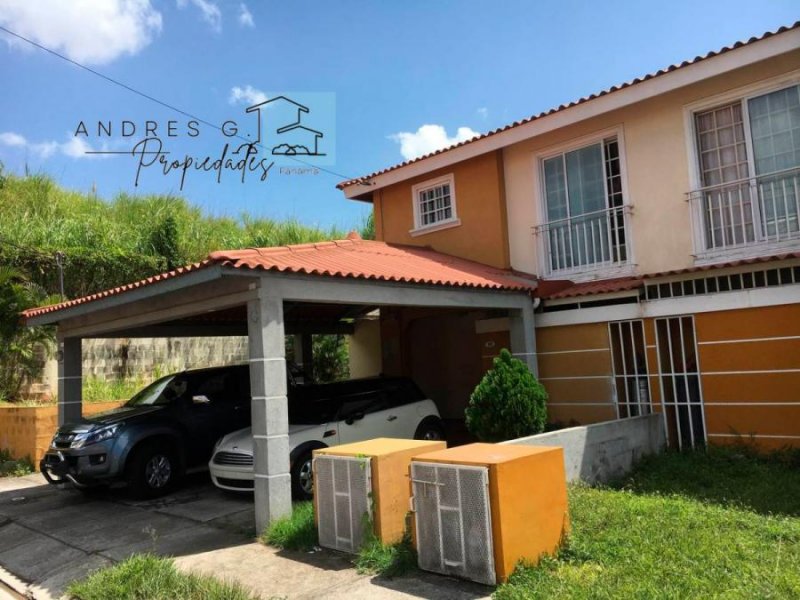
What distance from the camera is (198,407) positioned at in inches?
385

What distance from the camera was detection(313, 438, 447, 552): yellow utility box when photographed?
5566 mm

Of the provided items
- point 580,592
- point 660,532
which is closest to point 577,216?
point 660,532

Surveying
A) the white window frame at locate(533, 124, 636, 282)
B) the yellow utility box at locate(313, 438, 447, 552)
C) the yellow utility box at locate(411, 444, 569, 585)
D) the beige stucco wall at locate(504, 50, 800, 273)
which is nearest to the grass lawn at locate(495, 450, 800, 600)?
the yellow utility box at locate(411, 444, 569, 585)

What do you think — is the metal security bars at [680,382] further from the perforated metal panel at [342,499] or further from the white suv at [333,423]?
the perforated metal panel at [342,499]

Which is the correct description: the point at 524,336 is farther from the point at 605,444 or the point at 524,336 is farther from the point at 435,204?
the point at 435,204

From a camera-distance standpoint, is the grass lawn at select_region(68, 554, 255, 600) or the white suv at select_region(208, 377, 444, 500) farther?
the white suv at select_region(208, 377, 444, 500)

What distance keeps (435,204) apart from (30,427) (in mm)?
8655

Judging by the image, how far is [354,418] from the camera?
29.0 feet

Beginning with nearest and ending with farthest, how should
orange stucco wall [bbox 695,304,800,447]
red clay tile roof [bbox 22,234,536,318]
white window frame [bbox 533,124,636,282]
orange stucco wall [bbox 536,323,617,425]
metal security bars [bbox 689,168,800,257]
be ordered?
1. red clay tile roof [bbox 22,234,536,318]
2. orange stucco wall [bbox 695,304,800,447]
3. metal security bars [bbox 689,168,800,257]
4. orange stucco wall [bbox 536,323,617,425]
5. white window frame [bbox 533,124,636,282]

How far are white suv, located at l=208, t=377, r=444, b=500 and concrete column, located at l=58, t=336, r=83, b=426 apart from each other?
346cm

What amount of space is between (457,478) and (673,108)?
7434mm

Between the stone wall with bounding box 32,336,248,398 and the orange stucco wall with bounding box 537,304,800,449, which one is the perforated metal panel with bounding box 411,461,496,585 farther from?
the stone wall with bounding box 32,336,248,398

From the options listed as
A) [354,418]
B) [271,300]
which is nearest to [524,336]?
[354,418]

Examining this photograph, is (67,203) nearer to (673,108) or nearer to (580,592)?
(673,108)
